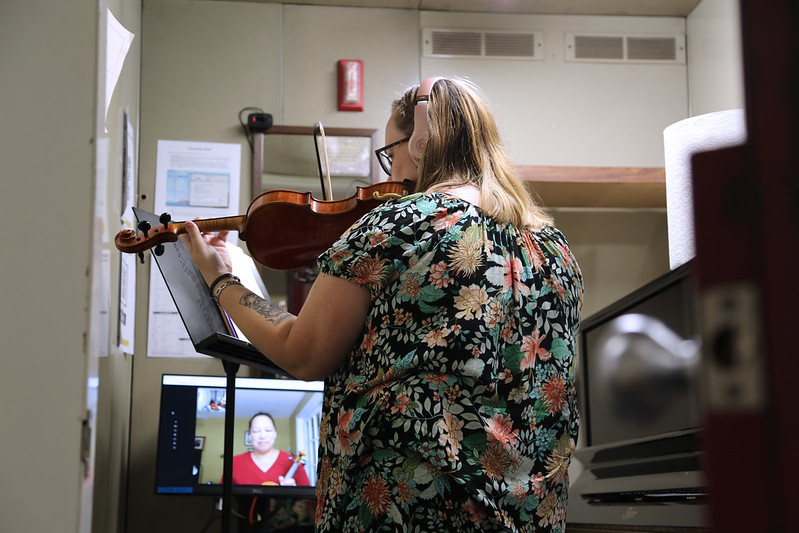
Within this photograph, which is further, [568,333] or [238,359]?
[238,359]

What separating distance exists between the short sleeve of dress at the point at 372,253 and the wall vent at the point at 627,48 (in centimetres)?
243

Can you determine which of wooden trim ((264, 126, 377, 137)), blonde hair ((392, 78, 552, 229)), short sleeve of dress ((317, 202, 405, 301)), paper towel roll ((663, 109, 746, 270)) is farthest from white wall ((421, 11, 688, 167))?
short sleeve of dress ((317, 202, 405, 301))

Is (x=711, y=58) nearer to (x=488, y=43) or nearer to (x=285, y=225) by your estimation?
(x=488, y=43)

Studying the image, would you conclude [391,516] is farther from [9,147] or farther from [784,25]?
[784,25]

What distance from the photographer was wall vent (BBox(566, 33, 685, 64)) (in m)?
3.27

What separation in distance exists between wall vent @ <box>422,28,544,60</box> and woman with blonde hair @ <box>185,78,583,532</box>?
Result: 215cm

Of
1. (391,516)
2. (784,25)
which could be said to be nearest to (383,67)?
(391,516)

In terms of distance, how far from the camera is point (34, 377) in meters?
0.74

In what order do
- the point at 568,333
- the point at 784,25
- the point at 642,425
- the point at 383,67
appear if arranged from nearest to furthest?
the point at 784,25, the point at 568,333, the point at 642,425, the point at 383,67

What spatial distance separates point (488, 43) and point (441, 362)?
8.01 ft

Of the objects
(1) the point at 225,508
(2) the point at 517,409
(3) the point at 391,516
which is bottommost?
(1) the point at 225,508

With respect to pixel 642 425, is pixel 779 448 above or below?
above

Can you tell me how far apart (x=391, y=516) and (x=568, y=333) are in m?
0.37

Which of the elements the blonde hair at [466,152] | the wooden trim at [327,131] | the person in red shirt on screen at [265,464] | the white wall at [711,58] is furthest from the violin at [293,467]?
the white wall at [711,58]
